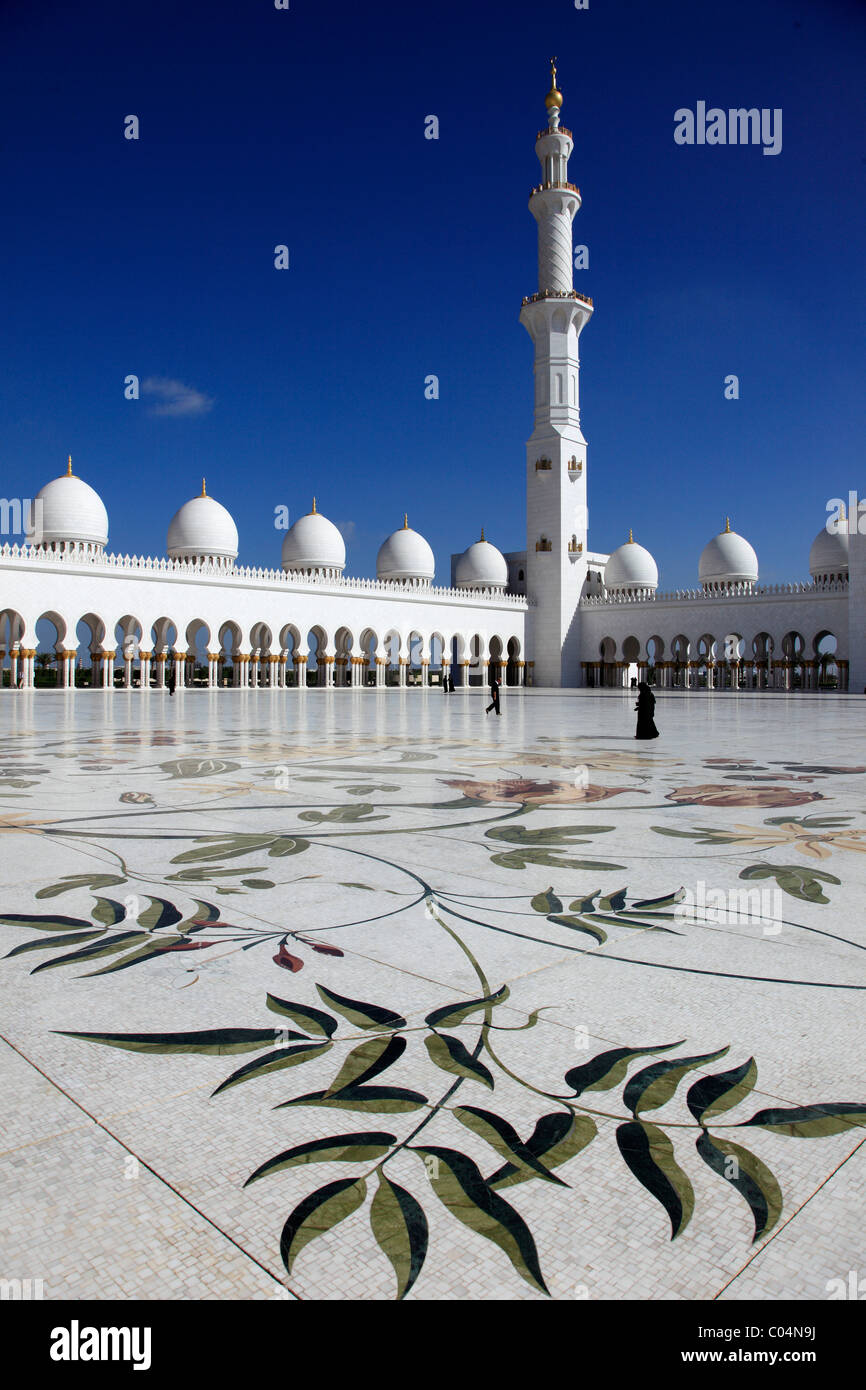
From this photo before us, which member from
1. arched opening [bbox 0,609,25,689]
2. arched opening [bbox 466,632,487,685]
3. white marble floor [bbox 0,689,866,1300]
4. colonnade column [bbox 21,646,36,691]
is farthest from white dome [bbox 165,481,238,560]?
white marble floor [bbox 0,689,866,1300]

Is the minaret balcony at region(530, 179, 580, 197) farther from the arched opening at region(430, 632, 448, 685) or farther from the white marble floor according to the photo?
the white marble floor

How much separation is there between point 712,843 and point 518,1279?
2.33 m

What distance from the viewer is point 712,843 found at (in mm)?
A: 3123

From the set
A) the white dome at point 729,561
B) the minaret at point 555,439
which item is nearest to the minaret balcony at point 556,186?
the minaret at point 555,439

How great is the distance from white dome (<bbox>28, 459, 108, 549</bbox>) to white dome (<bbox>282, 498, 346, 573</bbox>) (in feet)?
26.5

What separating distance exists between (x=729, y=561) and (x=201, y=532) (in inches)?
803

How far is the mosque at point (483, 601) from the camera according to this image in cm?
2648

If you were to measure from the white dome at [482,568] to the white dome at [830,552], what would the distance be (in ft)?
41.8

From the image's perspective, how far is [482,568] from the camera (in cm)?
3991

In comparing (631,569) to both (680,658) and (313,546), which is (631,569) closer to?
(680,658)

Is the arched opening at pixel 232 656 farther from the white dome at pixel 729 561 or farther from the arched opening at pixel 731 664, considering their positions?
the white dome at pixel 729 561

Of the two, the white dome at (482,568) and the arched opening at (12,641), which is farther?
the white dome at (482,568)
